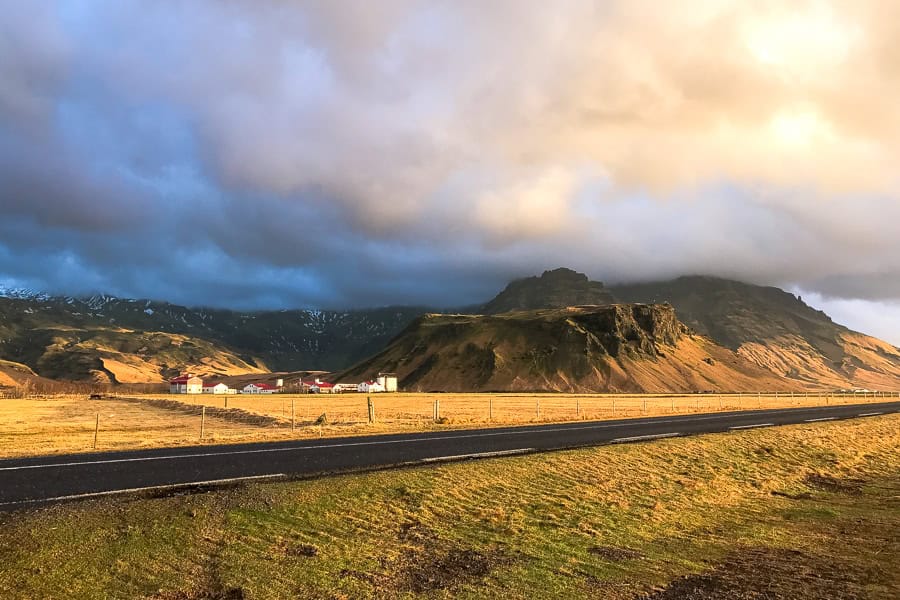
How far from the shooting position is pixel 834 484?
19859mm

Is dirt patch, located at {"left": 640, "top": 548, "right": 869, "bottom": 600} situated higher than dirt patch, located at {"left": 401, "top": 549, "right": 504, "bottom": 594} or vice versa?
dirt patch, located at {"left": 401, "top": 549, "right": 504, "bottom": 594}

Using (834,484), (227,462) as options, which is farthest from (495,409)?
(227,462)

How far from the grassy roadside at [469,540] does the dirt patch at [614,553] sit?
48 millimetres

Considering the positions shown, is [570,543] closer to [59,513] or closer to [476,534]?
[476,534]

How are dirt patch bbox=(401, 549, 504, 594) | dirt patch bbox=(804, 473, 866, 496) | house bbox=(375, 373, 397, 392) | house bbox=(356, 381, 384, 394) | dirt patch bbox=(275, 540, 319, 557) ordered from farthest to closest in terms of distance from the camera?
house bbox=(375, 373, 397, 392), house bbox=(356, 381, 384, 394), dirt patch bbox=(804, 473, 866, 496), dirt patch bbox=(275, 540, 319, 557), dirt patch bbox=(401, 549, 504, 594)

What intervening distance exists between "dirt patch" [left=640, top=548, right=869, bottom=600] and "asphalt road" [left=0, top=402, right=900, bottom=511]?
10.3 metres

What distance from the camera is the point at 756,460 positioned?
889 inches

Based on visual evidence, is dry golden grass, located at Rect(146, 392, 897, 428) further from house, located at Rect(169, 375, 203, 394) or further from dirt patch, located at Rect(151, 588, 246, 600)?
house, located at Rect(169, 375, 203, 394)

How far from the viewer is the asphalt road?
46.6 ft

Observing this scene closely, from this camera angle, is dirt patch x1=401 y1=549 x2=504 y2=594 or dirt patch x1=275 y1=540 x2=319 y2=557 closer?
dirt patch x1=401 y1=549 x2=504 y2=594

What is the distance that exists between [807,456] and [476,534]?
19229 mm

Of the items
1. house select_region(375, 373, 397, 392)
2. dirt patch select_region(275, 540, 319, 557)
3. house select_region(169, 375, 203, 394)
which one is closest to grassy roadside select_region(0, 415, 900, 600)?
dirt patch select_region(275, 540, 319, 557)

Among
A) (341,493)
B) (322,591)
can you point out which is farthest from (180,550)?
(341,493)

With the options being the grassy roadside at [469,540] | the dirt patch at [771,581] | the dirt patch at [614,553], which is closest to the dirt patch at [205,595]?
the grassy roadside at [469,540]
